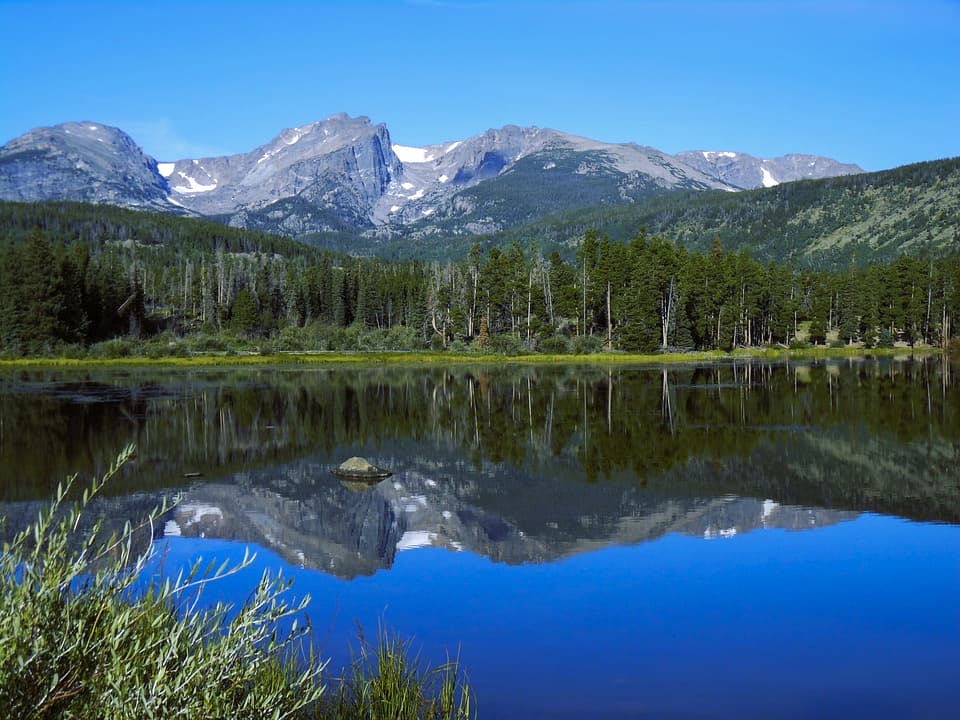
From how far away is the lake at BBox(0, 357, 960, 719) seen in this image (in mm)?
11383

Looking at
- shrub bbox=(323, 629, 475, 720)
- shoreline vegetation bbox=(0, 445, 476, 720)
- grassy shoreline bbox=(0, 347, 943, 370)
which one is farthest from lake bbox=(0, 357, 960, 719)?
grassy shoreline bbox=(0, 347, 943, 370)

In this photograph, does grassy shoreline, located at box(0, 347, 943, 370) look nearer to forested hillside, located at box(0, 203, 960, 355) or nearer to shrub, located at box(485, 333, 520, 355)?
shrub, located at box(485, 333, 520, 355)

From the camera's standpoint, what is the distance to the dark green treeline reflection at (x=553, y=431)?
25.3 metres

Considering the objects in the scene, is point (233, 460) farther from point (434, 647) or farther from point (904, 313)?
point (904, 313)

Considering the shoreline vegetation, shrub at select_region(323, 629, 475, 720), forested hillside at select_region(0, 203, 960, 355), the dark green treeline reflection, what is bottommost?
the dark green treeline reflection

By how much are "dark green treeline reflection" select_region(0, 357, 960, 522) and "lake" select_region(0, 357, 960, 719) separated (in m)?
0.20

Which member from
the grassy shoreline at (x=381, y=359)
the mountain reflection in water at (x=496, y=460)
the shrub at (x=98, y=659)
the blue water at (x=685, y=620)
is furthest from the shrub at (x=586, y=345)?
the shrub at (x=98, y=659)

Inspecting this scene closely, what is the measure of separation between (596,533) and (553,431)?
17607 millimetres

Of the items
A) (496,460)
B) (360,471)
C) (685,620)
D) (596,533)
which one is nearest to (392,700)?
(685,620)

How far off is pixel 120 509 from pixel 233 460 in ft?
27.0

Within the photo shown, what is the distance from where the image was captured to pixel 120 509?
2147 cm

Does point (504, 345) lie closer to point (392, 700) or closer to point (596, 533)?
point (596, 533)

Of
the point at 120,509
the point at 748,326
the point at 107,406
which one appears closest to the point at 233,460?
the point at 120,509

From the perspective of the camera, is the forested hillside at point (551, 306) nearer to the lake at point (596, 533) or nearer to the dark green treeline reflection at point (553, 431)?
the dark green treeline reflection at point (553, 431)
